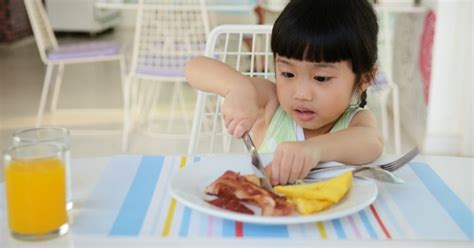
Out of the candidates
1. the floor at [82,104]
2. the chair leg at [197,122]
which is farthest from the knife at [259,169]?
the floor at [82,104]

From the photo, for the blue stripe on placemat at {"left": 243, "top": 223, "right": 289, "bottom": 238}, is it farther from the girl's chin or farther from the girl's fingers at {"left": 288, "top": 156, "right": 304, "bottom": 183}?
the girl's chin

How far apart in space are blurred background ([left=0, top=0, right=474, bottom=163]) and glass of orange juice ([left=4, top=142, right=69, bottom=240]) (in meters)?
1.96

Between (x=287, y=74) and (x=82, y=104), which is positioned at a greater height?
(x=287, y=74)

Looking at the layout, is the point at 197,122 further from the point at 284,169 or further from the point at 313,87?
the point at 284,169

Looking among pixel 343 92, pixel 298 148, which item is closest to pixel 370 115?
pixel 343 92

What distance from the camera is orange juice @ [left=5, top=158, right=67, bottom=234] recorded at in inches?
29.0

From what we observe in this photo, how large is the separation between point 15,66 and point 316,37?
4760mm

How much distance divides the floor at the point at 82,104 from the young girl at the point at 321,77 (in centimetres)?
200

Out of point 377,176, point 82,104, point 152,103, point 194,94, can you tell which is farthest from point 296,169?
point 194,94

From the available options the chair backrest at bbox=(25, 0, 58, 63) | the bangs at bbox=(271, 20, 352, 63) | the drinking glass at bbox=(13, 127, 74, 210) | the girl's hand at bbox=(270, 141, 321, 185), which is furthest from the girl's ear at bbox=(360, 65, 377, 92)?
the chair backrest at bbox=(25, 0, 58, 63)

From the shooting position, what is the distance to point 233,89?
1.11 m

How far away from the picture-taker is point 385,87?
2.67 m

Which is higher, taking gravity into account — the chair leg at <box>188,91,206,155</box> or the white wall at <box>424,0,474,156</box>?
the chair leg at <box>188,91,206,155</box>

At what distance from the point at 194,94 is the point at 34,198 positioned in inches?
147
